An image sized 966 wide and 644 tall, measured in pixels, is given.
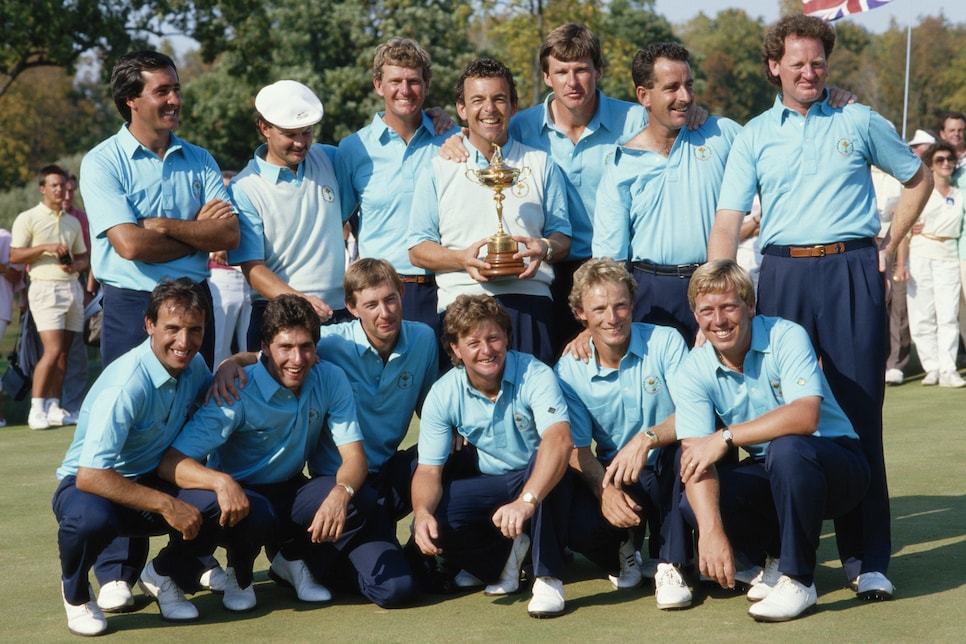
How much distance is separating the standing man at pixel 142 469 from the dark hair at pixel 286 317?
0.28 m

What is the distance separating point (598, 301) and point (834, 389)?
3.69 ft

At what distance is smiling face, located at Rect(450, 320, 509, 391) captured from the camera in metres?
5.42

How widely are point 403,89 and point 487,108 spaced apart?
0.63 metres

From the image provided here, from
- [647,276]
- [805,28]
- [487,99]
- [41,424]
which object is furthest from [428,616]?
[41,424]

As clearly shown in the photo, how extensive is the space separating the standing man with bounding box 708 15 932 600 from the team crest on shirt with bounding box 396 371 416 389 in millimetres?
1753

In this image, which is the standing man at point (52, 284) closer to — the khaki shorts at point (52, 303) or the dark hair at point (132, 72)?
the khaki shorts at point (52, 303)

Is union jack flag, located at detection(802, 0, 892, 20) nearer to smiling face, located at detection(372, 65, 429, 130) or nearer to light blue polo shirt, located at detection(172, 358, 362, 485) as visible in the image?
smiling face, located at detection(372, 65, 429, 130)

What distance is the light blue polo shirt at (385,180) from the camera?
673 cm

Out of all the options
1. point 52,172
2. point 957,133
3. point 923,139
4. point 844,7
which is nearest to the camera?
point 52,172

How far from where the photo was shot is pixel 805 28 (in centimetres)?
543

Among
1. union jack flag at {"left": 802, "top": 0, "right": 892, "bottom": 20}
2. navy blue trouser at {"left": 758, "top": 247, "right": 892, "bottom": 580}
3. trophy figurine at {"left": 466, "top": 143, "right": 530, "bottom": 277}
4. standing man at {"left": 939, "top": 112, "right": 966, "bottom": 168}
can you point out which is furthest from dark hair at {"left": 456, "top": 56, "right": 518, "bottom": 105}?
union jack flag at {"left": 802, "top": 0, "right": 892, "bottom": 20}

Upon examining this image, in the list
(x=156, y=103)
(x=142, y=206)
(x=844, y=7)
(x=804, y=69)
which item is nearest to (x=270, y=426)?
(x=142, y=206)

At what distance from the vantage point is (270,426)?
555cm

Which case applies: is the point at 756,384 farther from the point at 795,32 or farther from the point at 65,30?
the point at 65,30
